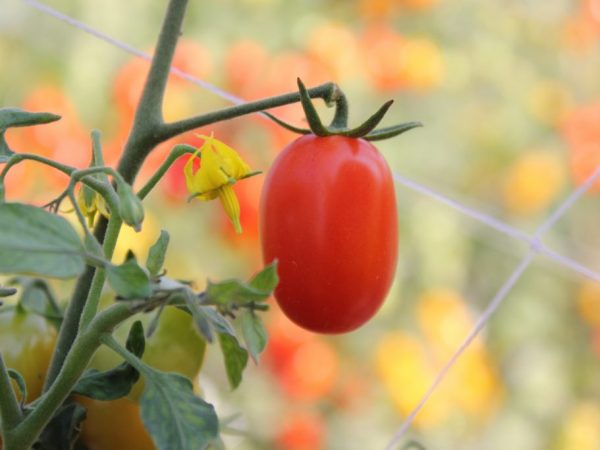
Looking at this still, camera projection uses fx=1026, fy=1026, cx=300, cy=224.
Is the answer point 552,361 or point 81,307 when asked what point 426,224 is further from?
point 81,307

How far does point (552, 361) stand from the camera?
187 centimetres

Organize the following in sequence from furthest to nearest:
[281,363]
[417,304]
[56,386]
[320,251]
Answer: [417,304], [281,363], [320,251], [56,386]

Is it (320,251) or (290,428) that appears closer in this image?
(320,251)

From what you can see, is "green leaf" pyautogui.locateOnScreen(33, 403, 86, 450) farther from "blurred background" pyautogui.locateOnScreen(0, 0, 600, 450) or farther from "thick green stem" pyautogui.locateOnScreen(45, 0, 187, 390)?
"blurred background" pyautogui.locateOnScreen(0, 0, 600, 450)

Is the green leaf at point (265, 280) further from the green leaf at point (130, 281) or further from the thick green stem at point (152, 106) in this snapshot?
the thick green stem at point (152, 106)

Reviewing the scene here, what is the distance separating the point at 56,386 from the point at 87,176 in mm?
90

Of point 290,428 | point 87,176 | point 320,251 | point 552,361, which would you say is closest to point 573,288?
point 552,361

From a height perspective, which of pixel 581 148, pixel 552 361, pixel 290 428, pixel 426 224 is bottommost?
pixel 290 428

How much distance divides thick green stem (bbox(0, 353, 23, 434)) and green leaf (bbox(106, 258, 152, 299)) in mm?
82

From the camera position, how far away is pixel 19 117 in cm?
46

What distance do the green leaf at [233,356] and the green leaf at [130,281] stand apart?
0.15 feet

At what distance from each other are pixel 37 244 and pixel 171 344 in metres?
0.20

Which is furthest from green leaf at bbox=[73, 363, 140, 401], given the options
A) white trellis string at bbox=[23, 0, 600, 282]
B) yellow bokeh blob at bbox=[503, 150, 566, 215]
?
yellow bokeh blob at bbox=[503, 150, 566, 215]

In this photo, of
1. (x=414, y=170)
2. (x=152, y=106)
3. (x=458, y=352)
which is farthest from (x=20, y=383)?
(x=414, y=170)
